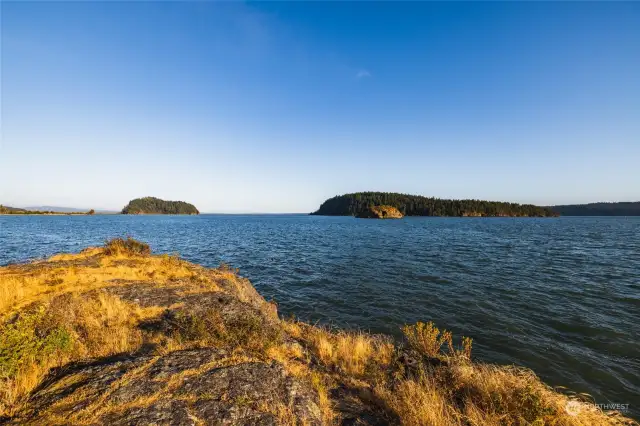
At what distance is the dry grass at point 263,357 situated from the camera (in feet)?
15.7

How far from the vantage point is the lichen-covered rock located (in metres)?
3.80

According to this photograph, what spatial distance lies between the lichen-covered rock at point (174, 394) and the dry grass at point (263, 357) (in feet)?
0.25

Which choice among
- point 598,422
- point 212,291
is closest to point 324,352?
point 212,291

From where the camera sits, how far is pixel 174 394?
14.4 ft

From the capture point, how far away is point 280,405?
454 cm

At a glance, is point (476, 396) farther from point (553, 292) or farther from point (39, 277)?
point (553, 292)

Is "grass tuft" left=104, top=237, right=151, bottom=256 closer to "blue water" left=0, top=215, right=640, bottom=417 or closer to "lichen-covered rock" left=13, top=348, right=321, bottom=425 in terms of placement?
"blue water" left=0, top=215, right=640, bottom=417

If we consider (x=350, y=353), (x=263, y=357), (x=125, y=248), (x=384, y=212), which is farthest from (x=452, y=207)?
(x=263, y=357)

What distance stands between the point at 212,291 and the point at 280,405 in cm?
736

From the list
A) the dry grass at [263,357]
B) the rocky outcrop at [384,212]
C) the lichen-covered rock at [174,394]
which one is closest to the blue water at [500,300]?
the dry grass at [263,357]

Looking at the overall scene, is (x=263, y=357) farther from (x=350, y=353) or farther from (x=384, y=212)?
(x=384, y=212)

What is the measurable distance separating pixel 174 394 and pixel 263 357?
2.18 m

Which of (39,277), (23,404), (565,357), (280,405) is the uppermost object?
(39,277)

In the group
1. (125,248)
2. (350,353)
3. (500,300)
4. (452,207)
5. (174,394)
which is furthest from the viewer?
(452,207)
